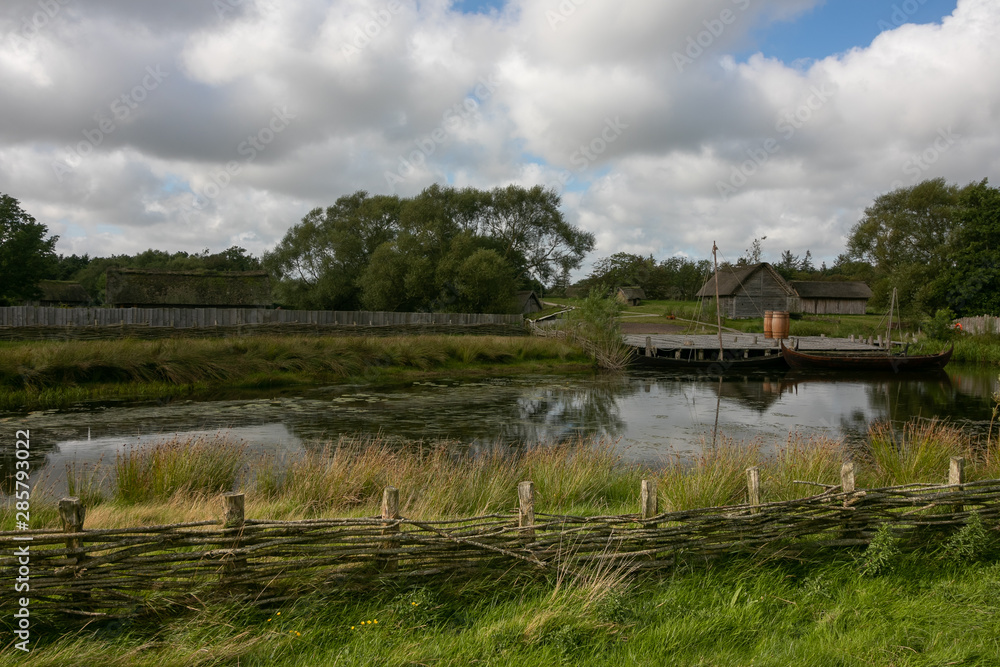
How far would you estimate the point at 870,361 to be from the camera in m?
29.5

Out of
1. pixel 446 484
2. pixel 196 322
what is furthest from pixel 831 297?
pixel 446 484

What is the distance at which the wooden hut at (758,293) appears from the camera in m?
57.8

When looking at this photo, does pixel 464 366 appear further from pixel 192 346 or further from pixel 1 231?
pixel 1 231

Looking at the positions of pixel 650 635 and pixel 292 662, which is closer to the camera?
pixel 292 662

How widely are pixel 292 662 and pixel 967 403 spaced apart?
22.4m

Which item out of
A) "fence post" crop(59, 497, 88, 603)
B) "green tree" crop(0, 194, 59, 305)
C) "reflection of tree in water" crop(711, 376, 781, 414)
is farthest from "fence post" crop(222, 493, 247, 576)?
"green tree" crop(0, 194, 59, 305)

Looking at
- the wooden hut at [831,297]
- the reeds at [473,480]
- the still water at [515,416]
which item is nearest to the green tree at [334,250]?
the still water at [515,416]

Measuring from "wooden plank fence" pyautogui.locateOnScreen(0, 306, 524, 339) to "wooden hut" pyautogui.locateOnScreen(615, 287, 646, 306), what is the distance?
40137 mm

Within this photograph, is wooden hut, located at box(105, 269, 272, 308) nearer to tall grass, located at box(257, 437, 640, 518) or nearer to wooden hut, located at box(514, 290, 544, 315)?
wooden hut, located at box(514, 290, 544, 315)

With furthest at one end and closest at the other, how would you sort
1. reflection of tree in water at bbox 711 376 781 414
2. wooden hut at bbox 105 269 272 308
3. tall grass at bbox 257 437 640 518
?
wooden hut at bbox 105 269 272 308
reflection of tree in water at bbox 711 376 781 414
tall grass at bbox 257 437 640 518

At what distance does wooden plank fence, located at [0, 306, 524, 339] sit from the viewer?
79.7ft

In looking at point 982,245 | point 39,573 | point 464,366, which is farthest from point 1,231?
point 982,245

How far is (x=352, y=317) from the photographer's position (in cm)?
3612

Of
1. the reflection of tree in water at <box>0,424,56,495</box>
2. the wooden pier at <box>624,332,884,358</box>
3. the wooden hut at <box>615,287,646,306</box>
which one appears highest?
the wooden hut at <box>615,287,646,306</box>
